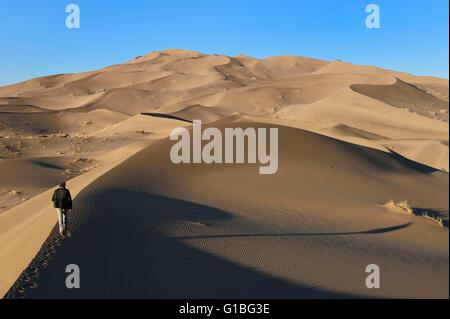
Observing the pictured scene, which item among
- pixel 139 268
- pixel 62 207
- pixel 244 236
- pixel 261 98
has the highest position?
pixel 261 98

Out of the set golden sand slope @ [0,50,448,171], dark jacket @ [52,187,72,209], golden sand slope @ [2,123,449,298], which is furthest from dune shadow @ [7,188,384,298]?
golden sand slope @ [0,50,448,171]

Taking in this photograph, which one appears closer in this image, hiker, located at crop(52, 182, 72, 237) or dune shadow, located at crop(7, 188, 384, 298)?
dune shadow, located at crop(7, 188, 384, 298)

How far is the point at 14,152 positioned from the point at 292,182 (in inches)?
750

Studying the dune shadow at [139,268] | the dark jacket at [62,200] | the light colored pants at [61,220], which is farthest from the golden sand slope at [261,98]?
the light colored pants at [61,220]

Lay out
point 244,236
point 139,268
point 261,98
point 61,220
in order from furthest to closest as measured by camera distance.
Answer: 1. point 261,98
2. point 244,236
3. point 61,220
4. point 139,268

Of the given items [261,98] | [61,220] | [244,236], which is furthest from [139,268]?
[261,98]

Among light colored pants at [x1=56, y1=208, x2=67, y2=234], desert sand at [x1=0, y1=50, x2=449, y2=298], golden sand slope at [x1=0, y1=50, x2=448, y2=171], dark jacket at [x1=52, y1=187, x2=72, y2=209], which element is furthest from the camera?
golden sand slope at [x1=0, y1=50, x2=448, y2=171]

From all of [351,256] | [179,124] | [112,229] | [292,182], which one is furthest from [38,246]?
[179,124]

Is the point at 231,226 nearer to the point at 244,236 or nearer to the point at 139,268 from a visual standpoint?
the point at 244,236

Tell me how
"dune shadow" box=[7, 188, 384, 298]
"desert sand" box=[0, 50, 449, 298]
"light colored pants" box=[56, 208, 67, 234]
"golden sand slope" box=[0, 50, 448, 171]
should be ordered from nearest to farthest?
"dune shadow" box=[7, 188, 384, 298] < "desert sand" box=[0, 50, 449, 298] < "light colored pants" box=[56, 208, 67, 234] < "golden sand slope" box=[0, 50, 448, 171]

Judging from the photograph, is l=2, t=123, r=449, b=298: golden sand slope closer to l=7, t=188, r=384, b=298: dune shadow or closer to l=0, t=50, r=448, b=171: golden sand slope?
l=7, t=188, r=384, b=298: dune shadow

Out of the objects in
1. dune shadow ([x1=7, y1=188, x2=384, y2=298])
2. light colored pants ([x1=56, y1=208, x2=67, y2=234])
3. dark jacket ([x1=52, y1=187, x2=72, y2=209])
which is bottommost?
dune shadow ([x1=7, y1=188, x2=384, y2=298])

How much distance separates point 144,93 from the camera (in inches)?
2854
